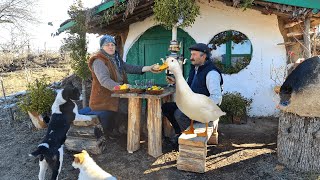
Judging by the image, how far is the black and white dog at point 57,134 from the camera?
316 centimetres

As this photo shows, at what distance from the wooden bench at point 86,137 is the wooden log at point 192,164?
1366 mm

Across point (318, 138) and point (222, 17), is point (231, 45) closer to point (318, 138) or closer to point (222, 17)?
point (222, 17)

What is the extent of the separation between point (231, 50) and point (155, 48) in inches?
81.7

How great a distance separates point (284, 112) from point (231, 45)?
3308 millimetres

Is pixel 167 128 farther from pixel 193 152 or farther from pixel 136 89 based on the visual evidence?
pixel 193 152

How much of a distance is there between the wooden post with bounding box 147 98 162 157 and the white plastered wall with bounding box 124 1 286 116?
3.34 meters

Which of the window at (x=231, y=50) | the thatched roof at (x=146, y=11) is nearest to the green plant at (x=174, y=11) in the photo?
the thatched roof at (x=146, y=11)

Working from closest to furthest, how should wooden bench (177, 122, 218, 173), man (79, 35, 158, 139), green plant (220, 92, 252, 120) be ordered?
wooden bench (177, 122, 218, 173)
man (79, 35, 158, 139)
green plant (220, 92, 252, 120)

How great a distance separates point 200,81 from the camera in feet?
13.4

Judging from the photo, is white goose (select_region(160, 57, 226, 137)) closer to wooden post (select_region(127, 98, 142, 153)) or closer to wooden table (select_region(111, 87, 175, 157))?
wooden table (select_region(111, 87, 175, 157))

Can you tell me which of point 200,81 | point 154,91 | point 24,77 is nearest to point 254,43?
point 200,81

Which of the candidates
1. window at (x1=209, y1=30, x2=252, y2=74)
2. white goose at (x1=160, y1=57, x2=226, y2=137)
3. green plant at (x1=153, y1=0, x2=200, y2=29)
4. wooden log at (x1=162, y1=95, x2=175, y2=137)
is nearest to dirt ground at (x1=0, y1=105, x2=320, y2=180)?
wooden log at (x1=162, y1=95, x2=175, y2=137)

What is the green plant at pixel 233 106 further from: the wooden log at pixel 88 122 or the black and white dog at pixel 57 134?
the black and white dog at pixel 57 134

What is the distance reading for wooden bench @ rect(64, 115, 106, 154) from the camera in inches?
169
